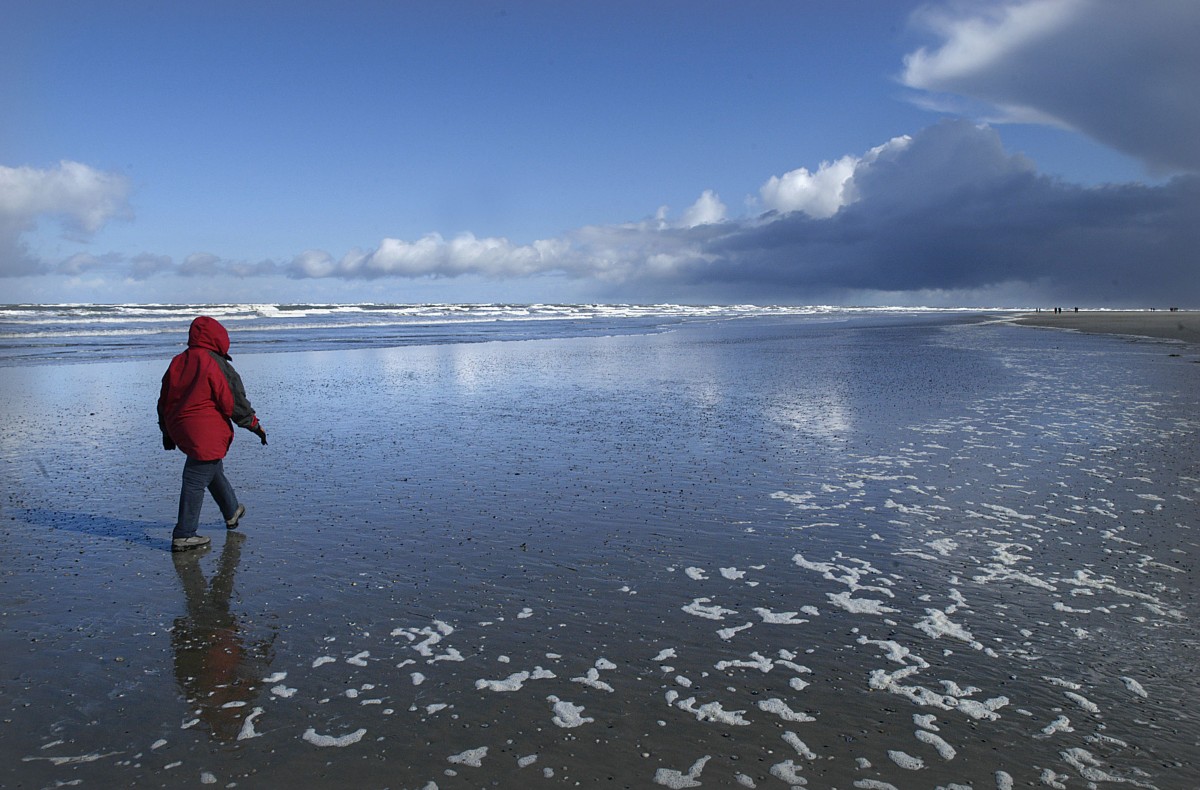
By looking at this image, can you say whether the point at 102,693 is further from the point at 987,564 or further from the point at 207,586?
the point at 987,564

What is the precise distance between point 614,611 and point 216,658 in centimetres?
295

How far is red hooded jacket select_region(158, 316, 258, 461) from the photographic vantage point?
8109 millimetres

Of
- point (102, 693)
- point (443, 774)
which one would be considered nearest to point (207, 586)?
point (102, 693)

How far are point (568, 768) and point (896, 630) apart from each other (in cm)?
296

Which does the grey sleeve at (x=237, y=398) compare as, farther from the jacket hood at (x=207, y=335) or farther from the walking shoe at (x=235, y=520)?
the walking shoe at (x=235, y=520)

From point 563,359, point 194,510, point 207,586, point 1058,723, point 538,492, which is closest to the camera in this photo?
point 1058,723

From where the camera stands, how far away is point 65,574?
718 cm

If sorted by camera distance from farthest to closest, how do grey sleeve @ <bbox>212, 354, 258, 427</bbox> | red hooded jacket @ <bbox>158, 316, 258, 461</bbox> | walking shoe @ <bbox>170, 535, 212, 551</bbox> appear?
1. grey sleeve @ <bbox>212, 354, 258, 427</bbox>
2. red hooded jacket @ <bbox>158, 316, 258, 461</bbox>
3. walking shoe @ <bbox>170, 535, 212, 551</bbox>

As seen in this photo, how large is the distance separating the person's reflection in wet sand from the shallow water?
0.03 meters

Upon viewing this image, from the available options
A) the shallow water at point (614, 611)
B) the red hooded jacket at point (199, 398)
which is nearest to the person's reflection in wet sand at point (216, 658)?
the shallow water at point (614, 611)

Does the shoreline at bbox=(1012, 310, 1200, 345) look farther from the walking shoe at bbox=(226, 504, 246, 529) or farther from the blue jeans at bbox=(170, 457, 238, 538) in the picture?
the blue jeans at bbox=(170, 457, 238, 538)

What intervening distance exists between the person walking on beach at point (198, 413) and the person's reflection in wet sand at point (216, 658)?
0.98m

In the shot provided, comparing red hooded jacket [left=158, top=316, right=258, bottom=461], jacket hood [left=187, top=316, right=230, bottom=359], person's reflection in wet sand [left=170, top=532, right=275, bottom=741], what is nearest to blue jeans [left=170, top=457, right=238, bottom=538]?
red hooded jacket [left=158, top=316, right=258, bottom=461]

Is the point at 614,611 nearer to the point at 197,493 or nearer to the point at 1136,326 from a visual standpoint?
the point at 197,493
